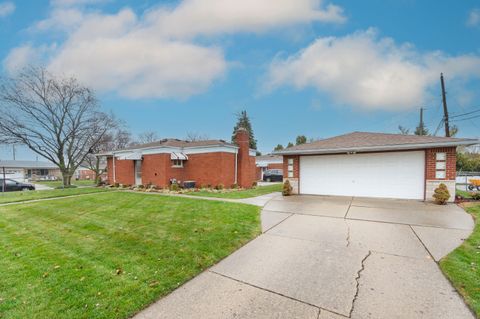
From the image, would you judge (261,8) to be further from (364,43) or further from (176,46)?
(364,43)

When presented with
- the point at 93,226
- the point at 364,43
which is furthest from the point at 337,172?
the point at 93,226

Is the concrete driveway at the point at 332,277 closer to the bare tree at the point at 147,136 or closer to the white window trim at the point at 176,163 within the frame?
the white window trim at the point at 176,163

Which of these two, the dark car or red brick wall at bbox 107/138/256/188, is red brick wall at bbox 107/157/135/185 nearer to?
red brick wall at bbox 107/138/256/188

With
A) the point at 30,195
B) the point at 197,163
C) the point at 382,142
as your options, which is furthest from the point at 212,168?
the point at 30,195

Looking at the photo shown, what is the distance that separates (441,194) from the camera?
27.6 feet

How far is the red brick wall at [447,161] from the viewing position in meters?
8.75

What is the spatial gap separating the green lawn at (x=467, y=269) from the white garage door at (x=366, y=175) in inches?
209

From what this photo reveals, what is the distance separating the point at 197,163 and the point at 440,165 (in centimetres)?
1387

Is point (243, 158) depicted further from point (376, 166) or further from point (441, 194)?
point (441, 194)

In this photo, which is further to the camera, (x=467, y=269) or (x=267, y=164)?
(x=267, y=164)

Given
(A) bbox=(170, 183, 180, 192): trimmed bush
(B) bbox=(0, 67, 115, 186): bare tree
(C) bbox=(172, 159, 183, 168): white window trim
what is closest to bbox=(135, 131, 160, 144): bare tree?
(B) bbox=(0, 67, 115, 186): bare tree

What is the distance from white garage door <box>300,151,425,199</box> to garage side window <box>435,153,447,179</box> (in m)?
0.44

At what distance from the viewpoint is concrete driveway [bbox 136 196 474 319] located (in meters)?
2.58

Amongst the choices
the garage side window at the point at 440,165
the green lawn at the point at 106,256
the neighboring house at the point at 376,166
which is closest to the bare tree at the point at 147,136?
the neighboring house at the point at 376,166
